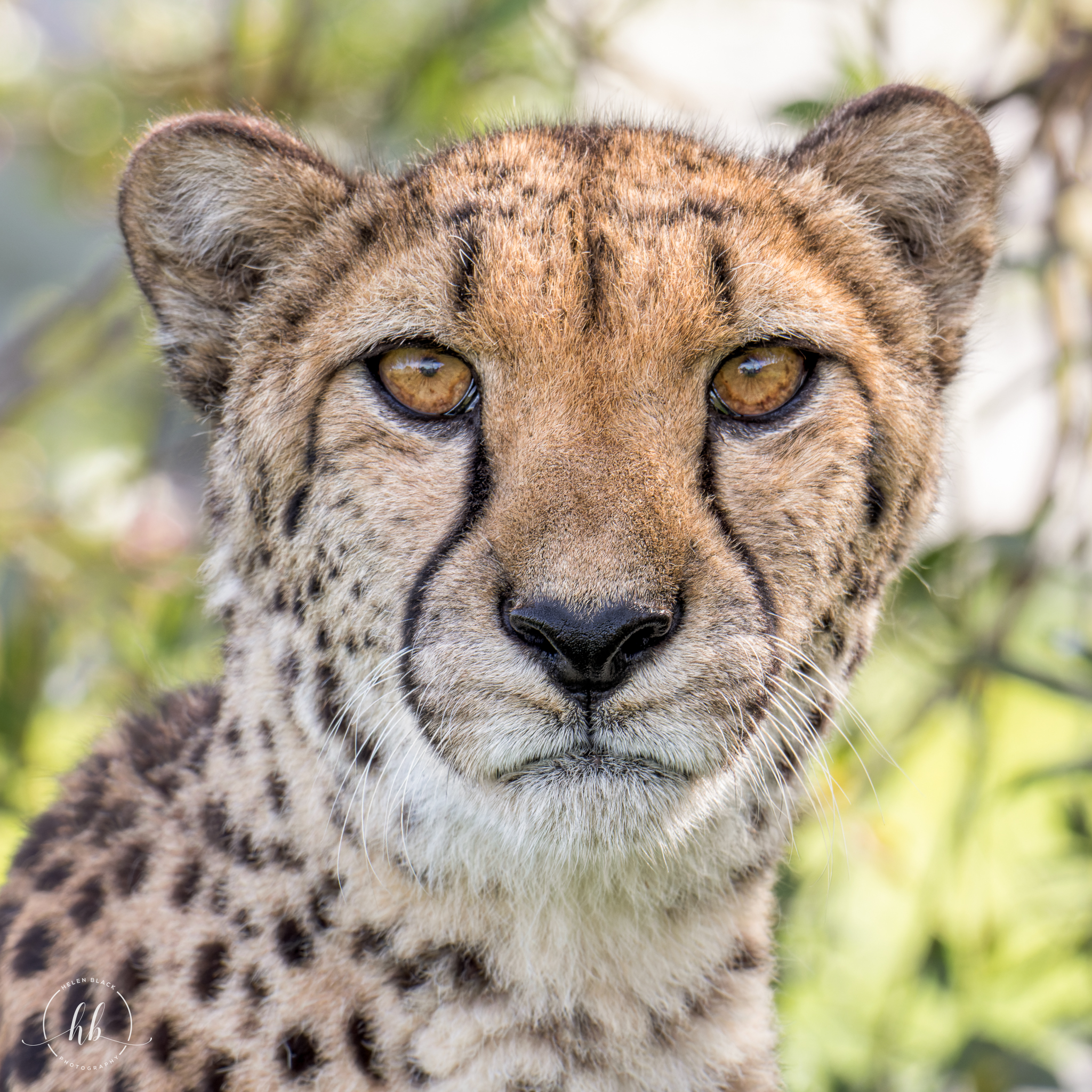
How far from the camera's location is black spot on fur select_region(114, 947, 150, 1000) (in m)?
1.59

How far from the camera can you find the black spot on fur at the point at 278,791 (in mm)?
1664

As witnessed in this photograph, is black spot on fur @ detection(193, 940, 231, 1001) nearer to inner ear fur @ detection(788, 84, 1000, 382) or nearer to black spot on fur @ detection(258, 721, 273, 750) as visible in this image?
black spot on fur @ detection(258, 721, 273, 750)

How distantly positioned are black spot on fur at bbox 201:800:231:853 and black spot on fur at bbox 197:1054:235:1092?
0.82 ft

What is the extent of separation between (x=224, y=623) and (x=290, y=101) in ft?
8.06

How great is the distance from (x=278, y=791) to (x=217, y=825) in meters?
0.10

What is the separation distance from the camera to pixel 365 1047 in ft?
5.03

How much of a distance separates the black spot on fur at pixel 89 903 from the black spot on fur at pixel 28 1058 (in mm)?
126

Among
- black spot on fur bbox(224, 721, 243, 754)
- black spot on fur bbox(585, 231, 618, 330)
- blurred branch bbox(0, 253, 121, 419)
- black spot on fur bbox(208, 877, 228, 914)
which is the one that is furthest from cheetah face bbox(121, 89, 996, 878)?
blurred branch bbox(0, 253, 121, 419)

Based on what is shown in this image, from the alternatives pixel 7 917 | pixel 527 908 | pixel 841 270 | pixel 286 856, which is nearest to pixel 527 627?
→ pixel 527 908

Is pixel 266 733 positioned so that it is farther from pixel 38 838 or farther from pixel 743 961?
pixel 743 961

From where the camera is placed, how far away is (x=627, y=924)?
5.32ft

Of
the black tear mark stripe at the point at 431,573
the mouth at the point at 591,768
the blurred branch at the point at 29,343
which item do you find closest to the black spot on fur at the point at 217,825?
the black tear mark stripe at the point at 431,573

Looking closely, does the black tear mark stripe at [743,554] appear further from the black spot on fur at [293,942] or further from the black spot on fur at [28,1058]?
the black spot on fur at [28,1058]

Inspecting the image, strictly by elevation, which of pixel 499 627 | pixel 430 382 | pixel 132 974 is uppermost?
pixel 430 382
